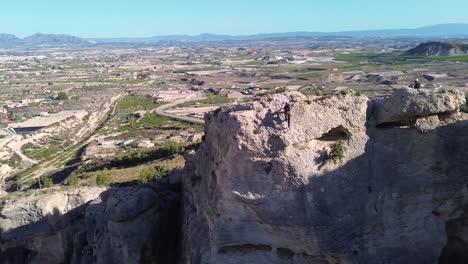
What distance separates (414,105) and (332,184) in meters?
4.40

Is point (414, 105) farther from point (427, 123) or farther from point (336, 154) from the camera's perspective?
point (336, 154)

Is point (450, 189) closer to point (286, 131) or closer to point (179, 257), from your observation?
point (286, 131)

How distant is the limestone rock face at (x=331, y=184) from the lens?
14.9 meters

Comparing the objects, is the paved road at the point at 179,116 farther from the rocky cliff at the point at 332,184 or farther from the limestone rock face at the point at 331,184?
the limestone rock face at the point at 331,184

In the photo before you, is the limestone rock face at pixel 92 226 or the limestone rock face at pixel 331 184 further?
the limestone rock face at pixel 92 226

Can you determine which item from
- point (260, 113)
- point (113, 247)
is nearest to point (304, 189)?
point (260, 113)

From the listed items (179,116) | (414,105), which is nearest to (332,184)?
(414,105)

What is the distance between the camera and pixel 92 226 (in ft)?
65.7

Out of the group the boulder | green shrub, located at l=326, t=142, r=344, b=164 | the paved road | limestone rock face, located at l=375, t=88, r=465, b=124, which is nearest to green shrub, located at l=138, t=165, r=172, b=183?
green shrub, located at l=326, t=142, r=344, b=164

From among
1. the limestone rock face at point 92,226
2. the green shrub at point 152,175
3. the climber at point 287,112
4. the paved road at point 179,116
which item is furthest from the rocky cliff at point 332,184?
the paved road at point 179,116

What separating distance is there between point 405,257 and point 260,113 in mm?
7625

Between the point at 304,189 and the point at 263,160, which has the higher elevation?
the point at 263,160

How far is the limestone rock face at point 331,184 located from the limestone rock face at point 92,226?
114 inches

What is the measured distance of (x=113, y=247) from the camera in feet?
60.7
